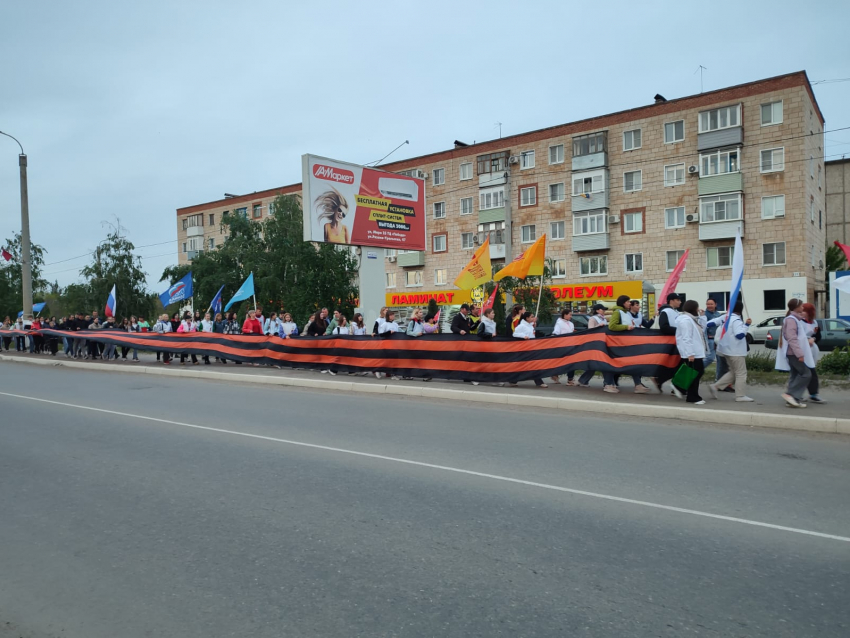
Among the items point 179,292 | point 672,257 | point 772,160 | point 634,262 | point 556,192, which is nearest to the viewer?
point 179,292

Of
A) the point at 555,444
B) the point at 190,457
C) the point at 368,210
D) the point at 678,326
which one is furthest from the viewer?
the point at 368,210

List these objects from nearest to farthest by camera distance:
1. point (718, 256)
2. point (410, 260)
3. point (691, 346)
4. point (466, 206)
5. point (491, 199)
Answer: point (691, 346)
point (718, 256)
point (491, 199)
point (466, 206)
point (410, 260)

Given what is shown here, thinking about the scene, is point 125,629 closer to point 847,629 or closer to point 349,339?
point 847,629

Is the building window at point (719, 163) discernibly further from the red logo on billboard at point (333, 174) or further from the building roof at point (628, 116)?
the red logo on billboard at point (333, 174)

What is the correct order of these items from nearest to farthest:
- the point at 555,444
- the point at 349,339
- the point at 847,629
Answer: the point at 847,629 → the point at 555,444 → the point at 349,339

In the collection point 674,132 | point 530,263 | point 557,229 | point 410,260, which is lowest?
point 530,263

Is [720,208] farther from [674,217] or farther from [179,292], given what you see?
[179,292]

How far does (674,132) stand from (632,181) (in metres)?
3.96

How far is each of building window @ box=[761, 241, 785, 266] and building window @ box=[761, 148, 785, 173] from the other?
14.4ft

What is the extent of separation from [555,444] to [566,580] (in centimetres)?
404

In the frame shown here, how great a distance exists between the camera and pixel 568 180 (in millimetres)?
46812

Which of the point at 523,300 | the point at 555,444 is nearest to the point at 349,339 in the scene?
the point at 555,444

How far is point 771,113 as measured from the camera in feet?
127

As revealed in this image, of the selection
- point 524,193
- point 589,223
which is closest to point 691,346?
point 589,223
